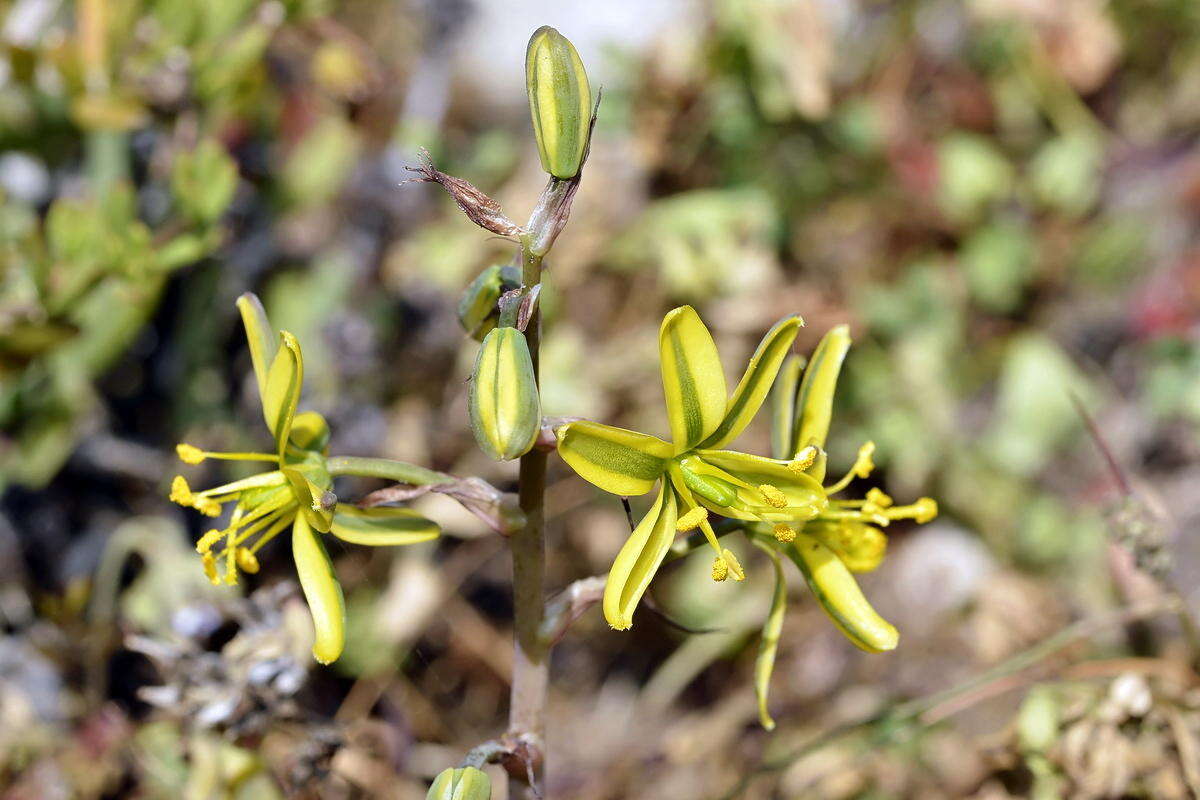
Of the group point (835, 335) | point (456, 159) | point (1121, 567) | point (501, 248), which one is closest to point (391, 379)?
point (501, 248)

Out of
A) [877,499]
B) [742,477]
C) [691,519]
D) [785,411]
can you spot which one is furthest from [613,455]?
[877,499]

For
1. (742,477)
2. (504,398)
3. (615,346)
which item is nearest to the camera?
(504,398)

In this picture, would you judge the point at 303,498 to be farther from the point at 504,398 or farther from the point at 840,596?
the point at 840,596

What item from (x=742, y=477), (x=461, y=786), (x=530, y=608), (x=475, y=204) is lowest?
(x=461, y=786)

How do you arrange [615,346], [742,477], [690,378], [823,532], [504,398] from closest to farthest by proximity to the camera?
[504,398] < [690,378] < [742,477] < [823,532] < [615,346]

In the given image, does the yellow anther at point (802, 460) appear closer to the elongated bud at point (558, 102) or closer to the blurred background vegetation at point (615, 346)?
the elongated bud at point (558, 102)

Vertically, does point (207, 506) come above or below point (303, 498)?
below
